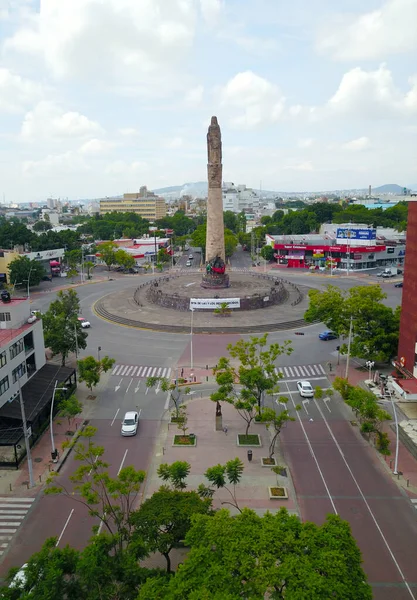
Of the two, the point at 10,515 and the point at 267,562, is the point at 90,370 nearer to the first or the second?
the point at 10,515

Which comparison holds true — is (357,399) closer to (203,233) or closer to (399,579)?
(399,579)

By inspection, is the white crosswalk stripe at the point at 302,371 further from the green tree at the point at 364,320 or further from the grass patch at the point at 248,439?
the grass patch at the point at 248,439

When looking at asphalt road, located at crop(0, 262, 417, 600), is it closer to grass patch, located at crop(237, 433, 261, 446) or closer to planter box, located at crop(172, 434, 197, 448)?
planter box, located at crop(172, 434, 197, 448)

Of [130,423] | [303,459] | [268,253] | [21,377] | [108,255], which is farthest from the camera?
[268,253]

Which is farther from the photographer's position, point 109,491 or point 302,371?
point 302,371

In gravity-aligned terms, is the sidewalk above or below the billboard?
below

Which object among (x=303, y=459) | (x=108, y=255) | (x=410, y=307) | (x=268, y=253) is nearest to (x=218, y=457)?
(x=303, y=459)

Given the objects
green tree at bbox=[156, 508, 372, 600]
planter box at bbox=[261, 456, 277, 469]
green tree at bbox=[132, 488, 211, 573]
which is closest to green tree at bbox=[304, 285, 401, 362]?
planter box at bbox=[261, 456, 277, 469]

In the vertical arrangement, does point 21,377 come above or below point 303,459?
above

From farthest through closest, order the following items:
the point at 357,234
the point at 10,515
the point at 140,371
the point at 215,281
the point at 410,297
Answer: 1. the point at 357,234
2. the point at 215,281
3. the point at 140,371
4. the point at 410,297
5. the point at 10,515
